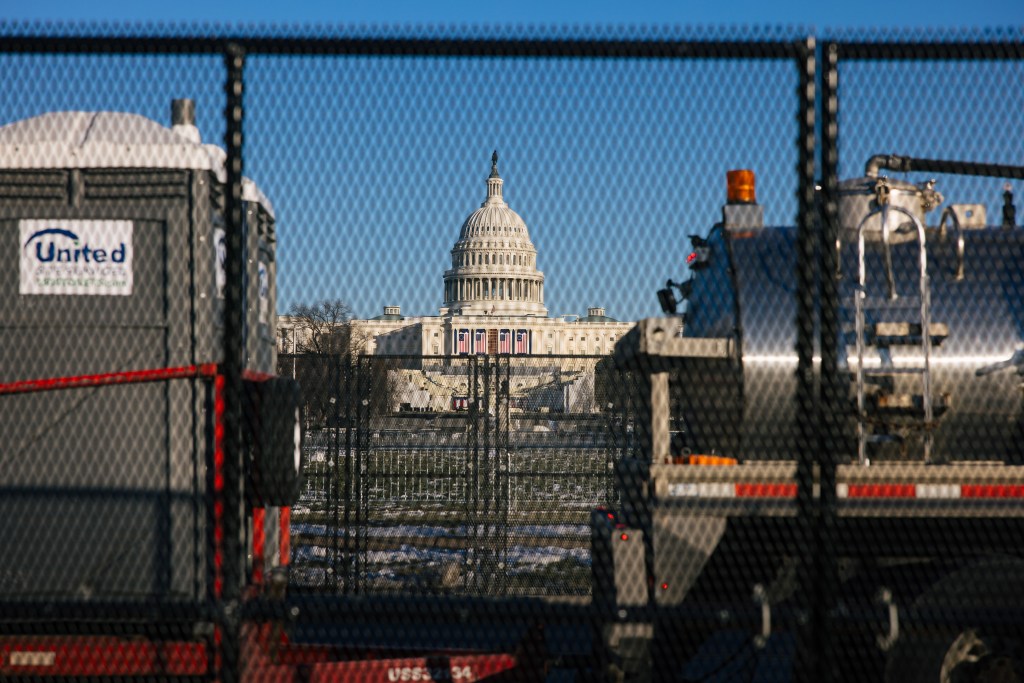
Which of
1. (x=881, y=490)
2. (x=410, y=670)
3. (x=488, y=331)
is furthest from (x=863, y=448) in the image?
(x=488, y=331)

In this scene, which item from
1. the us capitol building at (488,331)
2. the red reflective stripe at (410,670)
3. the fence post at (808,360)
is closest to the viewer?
the fence post at (808,360)

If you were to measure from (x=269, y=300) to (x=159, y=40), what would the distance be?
7.76ft

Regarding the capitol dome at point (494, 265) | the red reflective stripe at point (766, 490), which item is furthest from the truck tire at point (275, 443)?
the red reflective stripe at point (766, 490)

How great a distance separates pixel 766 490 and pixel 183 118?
3006 millimetres

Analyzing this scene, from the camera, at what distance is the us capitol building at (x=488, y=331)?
7.12 meters

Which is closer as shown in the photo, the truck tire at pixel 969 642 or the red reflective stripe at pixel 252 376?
the truck tire at pixel 969 642

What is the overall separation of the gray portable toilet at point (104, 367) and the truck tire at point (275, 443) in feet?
0.72

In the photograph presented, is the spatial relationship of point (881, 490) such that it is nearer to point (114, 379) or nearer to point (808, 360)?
point (808, 360)

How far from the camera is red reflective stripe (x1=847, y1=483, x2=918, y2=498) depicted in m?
4.77

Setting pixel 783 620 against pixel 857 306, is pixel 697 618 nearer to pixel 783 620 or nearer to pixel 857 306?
pixel 783 620

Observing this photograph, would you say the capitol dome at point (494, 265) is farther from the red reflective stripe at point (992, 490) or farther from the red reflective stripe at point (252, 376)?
the red reflective stripe at point (992, 490)

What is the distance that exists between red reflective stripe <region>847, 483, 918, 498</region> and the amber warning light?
1.64m

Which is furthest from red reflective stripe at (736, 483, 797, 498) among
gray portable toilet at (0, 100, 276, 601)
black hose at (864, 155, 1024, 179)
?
gray portable toilet at (0, 100, 276, 601)

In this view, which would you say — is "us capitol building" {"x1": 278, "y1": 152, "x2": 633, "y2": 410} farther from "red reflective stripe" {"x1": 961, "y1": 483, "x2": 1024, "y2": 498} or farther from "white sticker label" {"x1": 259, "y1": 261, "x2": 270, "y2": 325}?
"red reflective stripe" {"x1": 961, "y1": 483, "x2": 1024, "y2": 498}
